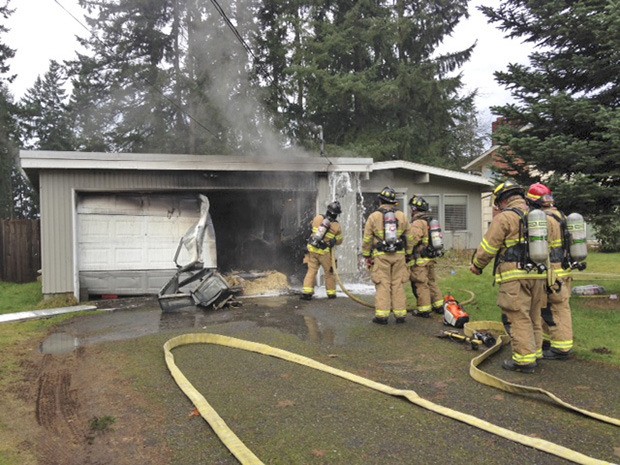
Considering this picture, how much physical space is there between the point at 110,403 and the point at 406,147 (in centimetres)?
1898

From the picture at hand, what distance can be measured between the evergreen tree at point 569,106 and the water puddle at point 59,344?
22.1 feet

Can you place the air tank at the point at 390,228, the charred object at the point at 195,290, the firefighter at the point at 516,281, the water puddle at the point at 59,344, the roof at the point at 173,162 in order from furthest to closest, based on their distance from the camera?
the roof at the point at 173,162 → the charred object at the point at 195,290 → the air tank at the point at 390,228 → the water puddle at the point at 59,344 → the firefighter at the point at 516,281

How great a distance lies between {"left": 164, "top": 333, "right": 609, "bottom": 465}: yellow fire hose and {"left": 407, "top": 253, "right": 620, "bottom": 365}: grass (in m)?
1.34

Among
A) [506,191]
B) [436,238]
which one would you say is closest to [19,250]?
[436,238]

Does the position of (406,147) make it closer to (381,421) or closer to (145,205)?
(145,205)

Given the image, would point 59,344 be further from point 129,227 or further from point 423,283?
point 423,283

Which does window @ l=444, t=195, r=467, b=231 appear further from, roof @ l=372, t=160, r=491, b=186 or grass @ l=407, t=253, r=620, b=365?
grass @ l=407, t=253, r=620, b=365

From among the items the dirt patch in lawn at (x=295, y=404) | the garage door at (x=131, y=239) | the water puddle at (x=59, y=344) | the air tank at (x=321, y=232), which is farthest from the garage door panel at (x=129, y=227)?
the dirt patch in lawn at (x=295, y=404)

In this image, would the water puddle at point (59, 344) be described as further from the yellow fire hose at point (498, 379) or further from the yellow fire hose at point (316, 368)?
the yellow fire hose at point (498, 379)

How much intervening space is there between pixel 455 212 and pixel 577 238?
1043 centimetres

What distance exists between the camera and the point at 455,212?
1558cm

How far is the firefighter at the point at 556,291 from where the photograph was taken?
16.3 feet

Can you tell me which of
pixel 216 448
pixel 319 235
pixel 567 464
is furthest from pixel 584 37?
pixel 216 448

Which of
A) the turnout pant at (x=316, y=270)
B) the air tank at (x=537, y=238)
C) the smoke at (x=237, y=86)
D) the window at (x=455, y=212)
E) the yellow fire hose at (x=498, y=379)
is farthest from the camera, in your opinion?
the window at (x=455, y=212)
